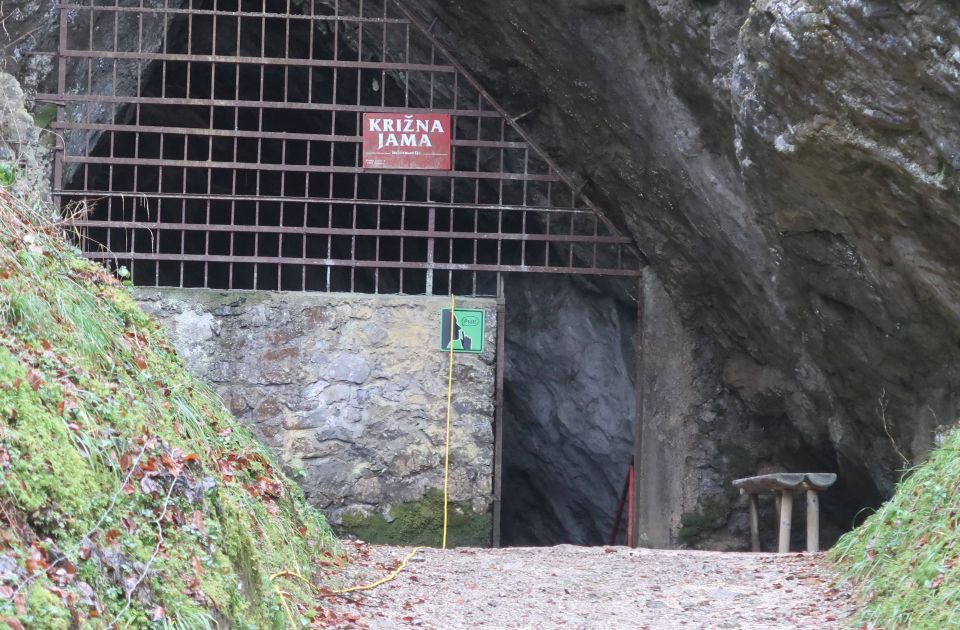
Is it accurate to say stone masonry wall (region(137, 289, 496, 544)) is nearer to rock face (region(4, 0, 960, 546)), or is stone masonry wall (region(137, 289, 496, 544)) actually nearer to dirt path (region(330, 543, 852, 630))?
rock face (region(4, 0, 960, 546))

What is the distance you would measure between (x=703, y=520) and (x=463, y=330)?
2144 millimetres

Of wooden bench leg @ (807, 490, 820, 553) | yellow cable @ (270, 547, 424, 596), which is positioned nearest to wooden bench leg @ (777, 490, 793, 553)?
wooden bench leg @ (807, 490, 820, 553)

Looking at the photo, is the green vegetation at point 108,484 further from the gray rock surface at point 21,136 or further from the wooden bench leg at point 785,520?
the gray rock surface at point 21,136

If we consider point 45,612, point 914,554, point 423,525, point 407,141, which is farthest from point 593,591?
point 407,141

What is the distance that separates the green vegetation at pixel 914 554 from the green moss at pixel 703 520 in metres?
2.68

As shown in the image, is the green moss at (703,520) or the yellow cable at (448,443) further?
the green moss at (703,520)

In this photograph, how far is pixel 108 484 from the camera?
306 cm

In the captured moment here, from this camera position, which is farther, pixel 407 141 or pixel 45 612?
pixel 407 141

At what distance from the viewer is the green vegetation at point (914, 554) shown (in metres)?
3.80

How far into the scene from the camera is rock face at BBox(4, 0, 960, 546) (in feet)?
15.3

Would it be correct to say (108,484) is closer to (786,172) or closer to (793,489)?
(786,172)

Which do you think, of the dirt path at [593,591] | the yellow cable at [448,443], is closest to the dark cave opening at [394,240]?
the yellow cable at [448,443]

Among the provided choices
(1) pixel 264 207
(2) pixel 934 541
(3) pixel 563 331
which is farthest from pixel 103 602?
(1) pixel 264 207

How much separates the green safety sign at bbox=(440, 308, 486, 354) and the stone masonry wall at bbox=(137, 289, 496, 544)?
6cm
